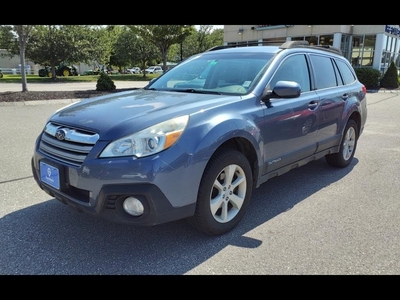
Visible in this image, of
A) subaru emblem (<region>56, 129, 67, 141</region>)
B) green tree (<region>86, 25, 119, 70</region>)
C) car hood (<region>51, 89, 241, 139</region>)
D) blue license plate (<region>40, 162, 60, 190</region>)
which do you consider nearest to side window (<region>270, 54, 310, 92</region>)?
car hood (<region>51, 89, 241, 139</region>)

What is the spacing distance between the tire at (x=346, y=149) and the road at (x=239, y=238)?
60 cm

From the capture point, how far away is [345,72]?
5.25m

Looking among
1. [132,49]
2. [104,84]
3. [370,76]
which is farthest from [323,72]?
[132,49]

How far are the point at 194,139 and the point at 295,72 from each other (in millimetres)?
1964

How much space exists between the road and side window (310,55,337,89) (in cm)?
133

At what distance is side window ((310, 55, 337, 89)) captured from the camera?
4.43 metres

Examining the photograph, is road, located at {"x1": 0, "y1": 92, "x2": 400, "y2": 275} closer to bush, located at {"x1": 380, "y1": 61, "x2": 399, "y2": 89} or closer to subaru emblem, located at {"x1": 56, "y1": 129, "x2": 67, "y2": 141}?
subaru emblem, located at {"x1": 56, "y1": 129, "x2": 67, "y2": 141}

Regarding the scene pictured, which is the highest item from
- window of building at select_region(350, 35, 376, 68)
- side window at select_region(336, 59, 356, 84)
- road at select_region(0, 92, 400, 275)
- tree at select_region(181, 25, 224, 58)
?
tree at select_region(181, 25, 224, 58)

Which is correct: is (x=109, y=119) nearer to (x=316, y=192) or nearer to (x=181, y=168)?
(x=181, y=168)

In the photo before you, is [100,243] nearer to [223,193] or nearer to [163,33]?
[223,193]

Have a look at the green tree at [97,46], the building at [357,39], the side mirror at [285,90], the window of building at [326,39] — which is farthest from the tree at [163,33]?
the side mirror at [285,90]

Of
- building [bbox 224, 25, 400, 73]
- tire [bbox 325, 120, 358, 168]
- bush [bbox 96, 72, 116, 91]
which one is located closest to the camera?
tire [bbox 325, 120, 358, 168]

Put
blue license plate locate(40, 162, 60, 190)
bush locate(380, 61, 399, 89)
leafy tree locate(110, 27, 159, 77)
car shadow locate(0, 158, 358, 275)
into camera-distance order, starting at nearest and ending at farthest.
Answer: car shadow locate(0, 158, 358, 275) → blue license plate locate(40, 162, 60, 190) → bush locate(380, 61, 399, 89) → leafy tree locate(110, 27, 159, 77)

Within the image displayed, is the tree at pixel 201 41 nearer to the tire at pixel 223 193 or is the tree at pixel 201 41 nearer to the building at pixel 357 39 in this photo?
the building at pixel 357 39
